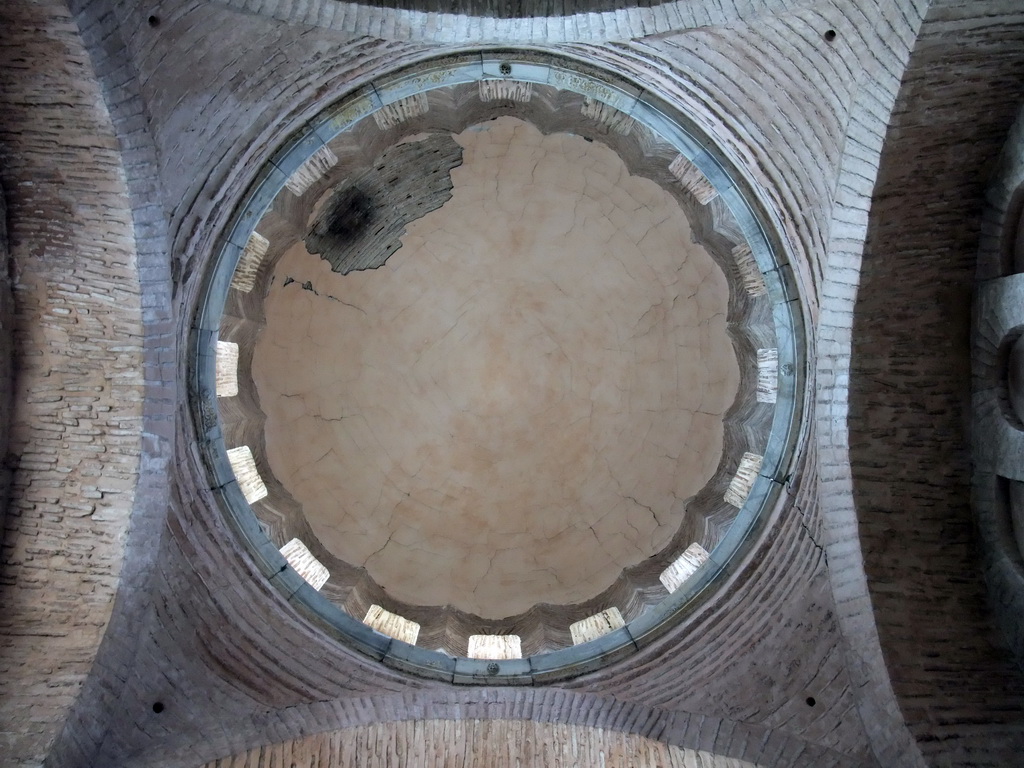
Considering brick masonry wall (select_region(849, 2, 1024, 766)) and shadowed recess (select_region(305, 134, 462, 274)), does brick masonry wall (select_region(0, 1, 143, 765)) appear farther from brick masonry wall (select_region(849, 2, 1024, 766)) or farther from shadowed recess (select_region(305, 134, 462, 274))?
brick masonry wall (select_region(849, 2, 1024, 766))

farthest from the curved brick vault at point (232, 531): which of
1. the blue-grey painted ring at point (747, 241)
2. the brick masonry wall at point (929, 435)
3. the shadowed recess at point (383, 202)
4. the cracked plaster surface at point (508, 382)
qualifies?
the cracked plaster surface at point (508, 382)

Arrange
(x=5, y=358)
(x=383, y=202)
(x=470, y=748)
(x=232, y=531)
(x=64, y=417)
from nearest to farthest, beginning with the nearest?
→ (x=5, y=358) → (x=64, y=417) → (x=470, y=748) → (x=232, y=531) → (x=383, y=202)

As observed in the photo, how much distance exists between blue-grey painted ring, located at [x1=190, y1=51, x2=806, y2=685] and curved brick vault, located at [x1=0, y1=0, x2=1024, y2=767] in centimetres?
19

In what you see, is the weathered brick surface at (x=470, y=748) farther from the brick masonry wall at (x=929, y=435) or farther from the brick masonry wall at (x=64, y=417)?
the brick masonry wall at (x=929, y=435)

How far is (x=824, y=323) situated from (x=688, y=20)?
110 inches

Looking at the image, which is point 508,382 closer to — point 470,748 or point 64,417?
point 470,748

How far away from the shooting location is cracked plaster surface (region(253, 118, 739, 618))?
1131 centimetres

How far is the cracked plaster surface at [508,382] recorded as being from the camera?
11.3 meters

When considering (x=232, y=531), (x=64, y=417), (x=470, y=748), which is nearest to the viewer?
(x=64, y=417)

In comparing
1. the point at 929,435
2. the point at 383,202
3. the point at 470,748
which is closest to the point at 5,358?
the point at 383,202

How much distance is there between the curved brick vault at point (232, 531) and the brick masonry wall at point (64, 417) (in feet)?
0.07

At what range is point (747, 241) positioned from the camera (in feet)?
28.6

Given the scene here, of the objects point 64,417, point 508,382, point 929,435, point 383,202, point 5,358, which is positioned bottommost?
point 929,435

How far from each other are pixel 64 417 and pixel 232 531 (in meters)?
1.90
